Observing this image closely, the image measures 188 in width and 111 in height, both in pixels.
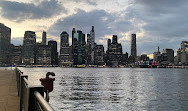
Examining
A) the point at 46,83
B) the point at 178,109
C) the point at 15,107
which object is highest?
the point at 46,83

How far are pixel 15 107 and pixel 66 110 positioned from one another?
12.3 m

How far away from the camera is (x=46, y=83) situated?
40.5ft

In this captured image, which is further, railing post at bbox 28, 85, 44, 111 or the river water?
the river water

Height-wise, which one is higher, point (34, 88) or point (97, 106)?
point (34, 88)

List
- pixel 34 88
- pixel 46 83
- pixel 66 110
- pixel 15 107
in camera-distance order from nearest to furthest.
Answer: pixel 34 88 < pixel 15 107 < pixel 46 83 < pixel 66 110

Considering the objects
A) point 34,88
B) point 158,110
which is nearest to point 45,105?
point 34,88

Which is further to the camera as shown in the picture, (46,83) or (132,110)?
(132,110)

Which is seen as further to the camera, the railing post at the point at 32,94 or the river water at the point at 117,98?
the river water at the point at 117,98

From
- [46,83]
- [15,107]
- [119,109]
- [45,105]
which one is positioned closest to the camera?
[45,105]

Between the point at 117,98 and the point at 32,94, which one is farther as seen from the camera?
the point at 117,98

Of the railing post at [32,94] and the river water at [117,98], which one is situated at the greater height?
the railing post at [32,94]

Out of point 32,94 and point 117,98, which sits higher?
point 32,94

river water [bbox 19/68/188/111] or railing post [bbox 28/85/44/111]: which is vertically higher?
railing post [bbox 28/85/44/111]

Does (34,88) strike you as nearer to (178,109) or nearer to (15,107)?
(15,107)
